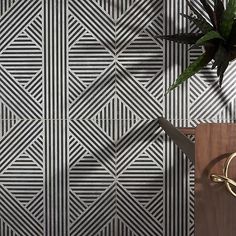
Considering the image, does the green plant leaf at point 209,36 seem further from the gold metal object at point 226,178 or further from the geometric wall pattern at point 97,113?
the gold metal object at point 226,178

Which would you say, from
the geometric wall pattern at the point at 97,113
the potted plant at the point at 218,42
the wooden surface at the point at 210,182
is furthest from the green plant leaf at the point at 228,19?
the wooden surface at the point at 210,182

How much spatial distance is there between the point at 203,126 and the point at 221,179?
0.12m

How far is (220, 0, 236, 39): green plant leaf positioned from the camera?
1408mm

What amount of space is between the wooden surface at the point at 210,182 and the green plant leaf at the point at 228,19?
62 centimetres

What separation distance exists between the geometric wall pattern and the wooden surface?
0.96 m

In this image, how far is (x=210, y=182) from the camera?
3.03 feet

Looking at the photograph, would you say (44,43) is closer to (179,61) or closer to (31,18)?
(31,18)

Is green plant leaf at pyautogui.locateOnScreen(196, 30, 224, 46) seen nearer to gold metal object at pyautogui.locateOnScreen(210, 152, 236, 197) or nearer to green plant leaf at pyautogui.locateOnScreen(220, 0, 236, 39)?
green plant leaf at pyautogui.locateOnScreen(220, 0, 236, 39)

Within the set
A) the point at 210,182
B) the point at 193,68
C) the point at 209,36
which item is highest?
the point at 209,36

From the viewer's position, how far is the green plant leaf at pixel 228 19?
1408mm

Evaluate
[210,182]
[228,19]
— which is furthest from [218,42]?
[210,182]

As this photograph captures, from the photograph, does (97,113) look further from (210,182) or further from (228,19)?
(210,182)

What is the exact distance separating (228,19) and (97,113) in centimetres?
72

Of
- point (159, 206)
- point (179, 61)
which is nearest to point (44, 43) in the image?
point (179, 61)
